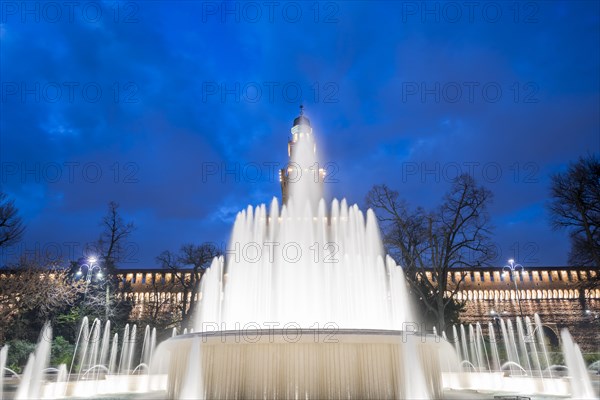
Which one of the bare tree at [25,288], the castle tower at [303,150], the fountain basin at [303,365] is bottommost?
the fountain basin at [303,365]

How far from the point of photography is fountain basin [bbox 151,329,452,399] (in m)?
8.87

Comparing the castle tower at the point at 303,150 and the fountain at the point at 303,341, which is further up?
the castle tower at the point at 303,150

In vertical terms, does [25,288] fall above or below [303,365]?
above

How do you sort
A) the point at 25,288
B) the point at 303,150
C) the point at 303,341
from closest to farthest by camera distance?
the point at 303,341 < the point at 25,288 < the point at 303,150

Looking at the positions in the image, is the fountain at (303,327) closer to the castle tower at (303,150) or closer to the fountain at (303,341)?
the fountain at (303,341)

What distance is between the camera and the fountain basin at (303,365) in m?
8.87

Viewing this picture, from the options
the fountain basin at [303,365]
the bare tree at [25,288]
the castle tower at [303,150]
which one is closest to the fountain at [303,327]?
the fountain basin at [303,365]

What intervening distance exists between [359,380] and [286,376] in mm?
1549

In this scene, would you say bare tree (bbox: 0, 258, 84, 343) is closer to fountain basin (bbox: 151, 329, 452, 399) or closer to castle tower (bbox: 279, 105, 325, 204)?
fountain basin (bbox: 151, 329, 452, 399)

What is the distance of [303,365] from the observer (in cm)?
897

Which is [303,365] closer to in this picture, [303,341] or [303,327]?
[303,341]

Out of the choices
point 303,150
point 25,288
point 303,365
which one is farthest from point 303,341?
point 303,150

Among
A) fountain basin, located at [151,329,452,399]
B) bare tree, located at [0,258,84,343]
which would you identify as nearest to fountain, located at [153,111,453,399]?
fountain basin, located at [151,329,452,399]

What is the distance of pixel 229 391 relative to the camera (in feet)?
29.5
